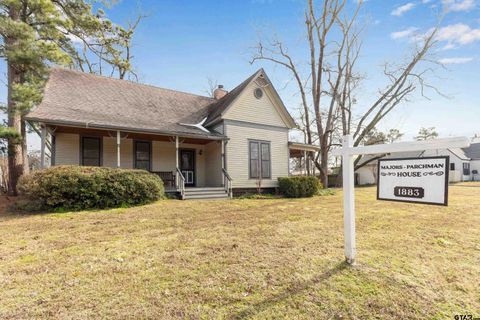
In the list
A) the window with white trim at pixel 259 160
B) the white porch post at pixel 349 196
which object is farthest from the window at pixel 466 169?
the white porch post at pixel 349 196

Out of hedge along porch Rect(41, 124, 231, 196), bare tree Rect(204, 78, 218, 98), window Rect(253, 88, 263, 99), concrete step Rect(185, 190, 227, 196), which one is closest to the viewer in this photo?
hedge along porch Rect(41, 124, 231, 196)

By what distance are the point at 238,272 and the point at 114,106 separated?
11.7m

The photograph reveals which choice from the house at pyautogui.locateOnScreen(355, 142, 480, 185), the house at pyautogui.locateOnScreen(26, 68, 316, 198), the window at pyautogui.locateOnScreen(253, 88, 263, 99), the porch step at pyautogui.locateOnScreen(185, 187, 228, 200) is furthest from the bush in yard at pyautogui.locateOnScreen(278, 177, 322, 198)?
the house at pyautogui.locateOnScreen(355, 142, 480, 185)

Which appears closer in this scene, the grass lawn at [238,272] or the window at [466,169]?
the grass lawn at [238,272]

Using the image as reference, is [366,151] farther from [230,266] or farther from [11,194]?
[11,194]

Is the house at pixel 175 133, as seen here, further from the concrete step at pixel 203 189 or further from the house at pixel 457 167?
the house at pixel 457 167

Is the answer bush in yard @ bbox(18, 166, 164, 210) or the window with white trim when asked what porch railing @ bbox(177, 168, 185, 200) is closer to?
bush in yard @ bbox(18, 166, 164, 210)

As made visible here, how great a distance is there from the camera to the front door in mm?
13453

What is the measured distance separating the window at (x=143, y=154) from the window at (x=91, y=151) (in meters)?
1.62

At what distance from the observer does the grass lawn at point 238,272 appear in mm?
2318

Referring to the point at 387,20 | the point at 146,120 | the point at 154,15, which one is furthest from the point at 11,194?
the point at 387,20

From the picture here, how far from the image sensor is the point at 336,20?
1842 cm

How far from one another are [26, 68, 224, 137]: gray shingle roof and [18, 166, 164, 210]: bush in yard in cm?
222

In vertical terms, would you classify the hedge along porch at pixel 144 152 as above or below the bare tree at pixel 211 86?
below
